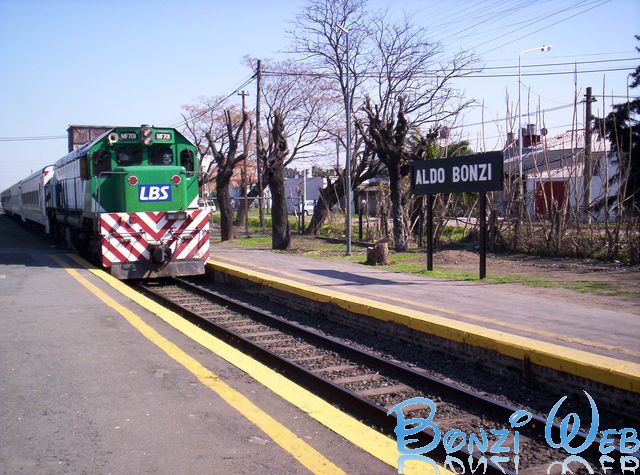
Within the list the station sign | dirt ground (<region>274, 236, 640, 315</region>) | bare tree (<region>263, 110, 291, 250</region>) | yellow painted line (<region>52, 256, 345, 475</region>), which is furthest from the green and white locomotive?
bare tree (<region>263, 110, 291, 250</region>)

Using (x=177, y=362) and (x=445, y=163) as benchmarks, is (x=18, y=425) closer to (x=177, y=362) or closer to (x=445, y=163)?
(x=177, y=362)

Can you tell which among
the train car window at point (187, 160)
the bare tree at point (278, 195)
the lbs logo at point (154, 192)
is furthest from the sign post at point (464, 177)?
the bare tree at point (278, 195)

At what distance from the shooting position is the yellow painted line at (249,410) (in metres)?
4.37

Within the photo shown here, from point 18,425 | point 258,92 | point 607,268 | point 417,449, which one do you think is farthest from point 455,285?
point 258,92

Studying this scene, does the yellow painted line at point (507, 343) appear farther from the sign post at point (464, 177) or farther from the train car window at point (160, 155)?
the train car window at point (160, 155)

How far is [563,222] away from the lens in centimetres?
1639

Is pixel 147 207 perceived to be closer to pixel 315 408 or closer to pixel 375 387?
pixel 375 387

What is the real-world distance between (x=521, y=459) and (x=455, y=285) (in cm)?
740

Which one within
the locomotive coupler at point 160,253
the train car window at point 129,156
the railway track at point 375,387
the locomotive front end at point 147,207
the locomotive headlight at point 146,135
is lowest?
Answer: the railway track at point 375,387

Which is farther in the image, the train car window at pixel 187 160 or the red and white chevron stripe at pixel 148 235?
the train car window at pixel 187 160

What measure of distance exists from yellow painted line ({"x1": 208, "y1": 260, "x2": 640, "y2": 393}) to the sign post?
4.11 m

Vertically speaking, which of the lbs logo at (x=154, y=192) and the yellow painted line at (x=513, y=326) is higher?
the lbs logo at (x=154, y=192)

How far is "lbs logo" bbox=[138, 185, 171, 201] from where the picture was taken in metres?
14.4

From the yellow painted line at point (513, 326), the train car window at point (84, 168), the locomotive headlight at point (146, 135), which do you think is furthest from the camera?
the train car window at point (84, 168)
